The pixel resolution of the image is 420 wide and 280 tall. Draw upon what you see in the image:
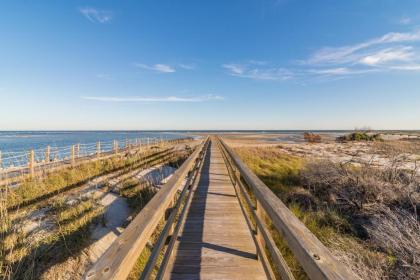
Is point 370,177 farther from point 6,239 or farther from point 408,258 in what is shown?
point 6,239

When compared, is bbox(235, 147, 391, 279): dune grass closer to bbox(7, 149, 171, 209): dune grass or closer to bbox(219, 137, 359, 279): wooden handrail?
bbox(219, 137, 359, 279): wooden handrail

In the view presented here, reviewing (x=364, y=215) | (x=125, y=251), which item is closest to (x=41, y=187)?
(x=125, y=251)

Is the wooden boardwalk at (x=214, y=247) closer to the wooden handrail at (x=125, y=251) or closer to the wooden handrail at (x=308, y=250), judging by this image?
the wooden handrail at (x=308, y=250)

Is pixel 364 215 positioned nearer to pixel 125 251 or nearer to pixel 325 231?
pixel 325 231

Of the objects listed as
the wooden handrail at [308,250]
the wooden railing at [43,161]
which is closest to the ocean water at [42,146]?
the wooden railing at [43,161]

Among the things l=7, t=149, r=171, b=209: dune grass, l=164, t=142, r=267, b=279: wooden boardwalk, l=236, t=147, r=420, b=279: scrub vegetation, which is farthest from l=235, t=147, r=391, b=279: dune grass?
l=7, t=149, r=171, b=209: dune grass

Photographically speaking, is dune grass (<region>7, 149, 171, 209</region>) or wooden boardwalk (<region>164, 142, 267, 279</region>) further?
dune grass (<region>7, 149, 171, 209</region>)

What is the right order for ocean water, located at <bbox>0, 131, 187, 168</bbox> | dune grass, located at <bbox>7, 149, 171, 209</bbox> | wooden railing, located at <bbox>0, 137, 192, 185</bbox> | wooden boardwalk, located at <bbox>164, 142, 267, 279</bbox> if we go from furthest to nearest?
ocean water, located at <bbox>0, 131, 187, 168</bbox> < wooden railing, located at <bbox>0, 137, 192, 185</bbox> < dune grass, located at <bbox>7, 149, 171, 209</bbox> < wooden boardwalk, located at <bbox>164, 142, 267, 279</bbox>

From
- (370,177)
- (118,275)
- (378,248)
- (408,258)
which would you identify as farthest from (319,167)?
(118,275)
